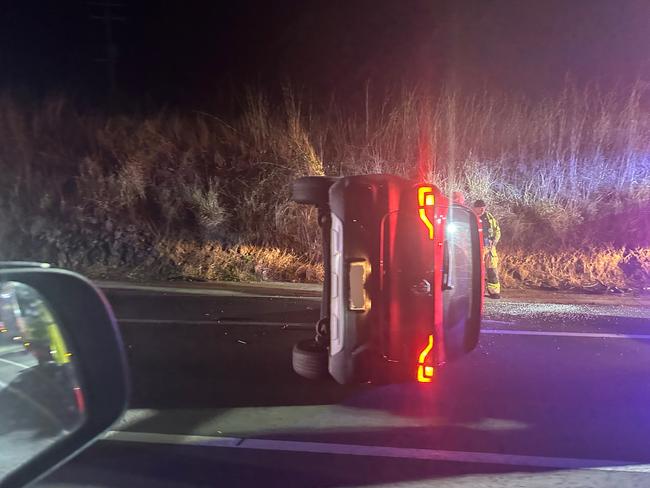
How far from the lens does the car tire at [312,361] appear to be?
4281mm

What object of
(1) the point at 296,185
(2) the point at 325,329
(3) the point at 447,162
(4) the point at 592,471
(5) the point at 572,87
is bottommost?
(4) the point at 592,471

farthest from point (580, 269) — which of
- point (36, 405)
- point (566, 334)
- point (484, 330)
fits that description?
point (36, 405)

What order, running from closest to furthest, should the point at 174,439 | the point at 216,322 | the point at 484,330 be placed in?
1. the point at 174,439
2. the point at 484,330
3. the point at 216,322

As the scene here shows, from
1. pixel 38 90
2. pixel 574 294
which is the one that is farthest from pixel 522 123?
pixel 38 90

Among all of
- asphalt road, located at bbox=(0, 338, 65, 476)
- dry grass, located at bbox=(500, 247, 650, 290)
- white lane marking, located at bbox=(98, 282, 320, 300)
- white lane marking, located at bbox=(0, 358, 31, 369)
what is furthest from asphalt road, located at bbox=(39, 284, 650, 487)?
dry grass, located at bbox=(500, 247, 650, 290)

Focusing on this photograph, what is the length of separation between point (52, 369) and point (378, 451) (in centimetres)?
227

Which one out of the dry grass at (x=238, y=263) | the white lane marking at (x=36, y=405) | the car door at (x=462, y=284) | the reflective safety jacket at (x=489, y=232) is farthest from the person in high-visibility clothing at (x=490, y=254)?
the white lane marking at (x=36, y=405)

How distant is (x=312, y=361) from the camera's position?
431 centimetres

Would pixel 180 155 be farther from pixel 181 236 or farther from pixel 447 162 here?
pixel 447 162

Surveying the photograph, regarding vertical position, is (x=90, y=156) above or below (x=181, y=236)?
above

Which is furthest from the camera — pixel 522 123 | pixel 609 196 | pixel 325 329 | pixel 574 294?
pixel 522 123

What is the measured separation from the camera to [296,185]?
447cm

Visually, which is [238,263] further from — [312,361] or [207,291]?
[312,361]

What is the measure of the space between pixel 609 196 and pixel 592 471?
10.2m
